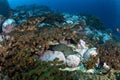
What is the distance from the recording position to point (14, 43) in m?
7.61

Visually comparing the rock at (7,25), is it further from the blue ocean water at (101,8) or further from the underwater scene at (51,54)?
the blue ocean water at (101,8)

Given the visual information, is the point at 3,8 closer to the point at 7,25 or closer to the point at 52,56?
the point at 7,25

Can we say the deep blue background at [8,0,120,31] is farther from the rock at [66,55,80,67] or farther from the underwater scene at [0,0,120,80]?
the rock at [66,55,80,67]

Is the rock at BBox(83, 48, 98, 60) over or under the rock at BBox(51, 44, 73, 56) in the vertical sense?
under

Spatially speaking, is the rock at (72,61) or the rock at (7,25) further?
the rock at (7,25)

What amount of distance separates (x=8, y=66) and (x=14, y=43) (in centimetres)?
139

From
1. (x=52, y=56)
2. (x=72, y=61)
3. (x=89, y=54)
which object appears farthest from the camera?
(x=89, y=54)

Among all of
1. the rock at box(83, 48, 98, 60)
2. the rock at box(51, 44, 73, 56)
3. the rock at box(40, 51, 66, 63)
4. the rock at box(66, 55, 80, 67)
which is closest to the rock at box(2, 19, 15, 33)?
the rock at box(51, 44, 73, 56)

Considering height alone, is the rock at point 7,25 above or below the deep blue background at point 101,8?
below

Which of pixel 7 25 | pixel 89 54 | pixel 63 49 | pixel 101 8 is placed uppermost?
pixel 101 8

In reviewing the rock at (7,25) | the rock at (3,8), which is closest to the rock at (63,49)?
the rock at (7,25)

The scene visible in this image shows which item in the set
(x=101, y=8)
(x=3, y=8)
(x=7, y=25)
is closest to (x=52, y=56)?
(x=7, y=25)

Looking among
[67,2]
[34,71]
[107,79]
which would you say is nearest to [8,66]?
[34,71]

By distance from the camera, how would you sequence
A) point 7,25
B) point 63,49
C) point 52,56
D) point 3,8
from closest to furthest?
point 52,56 → point 63,49 → point 7,25 → point 3,8
